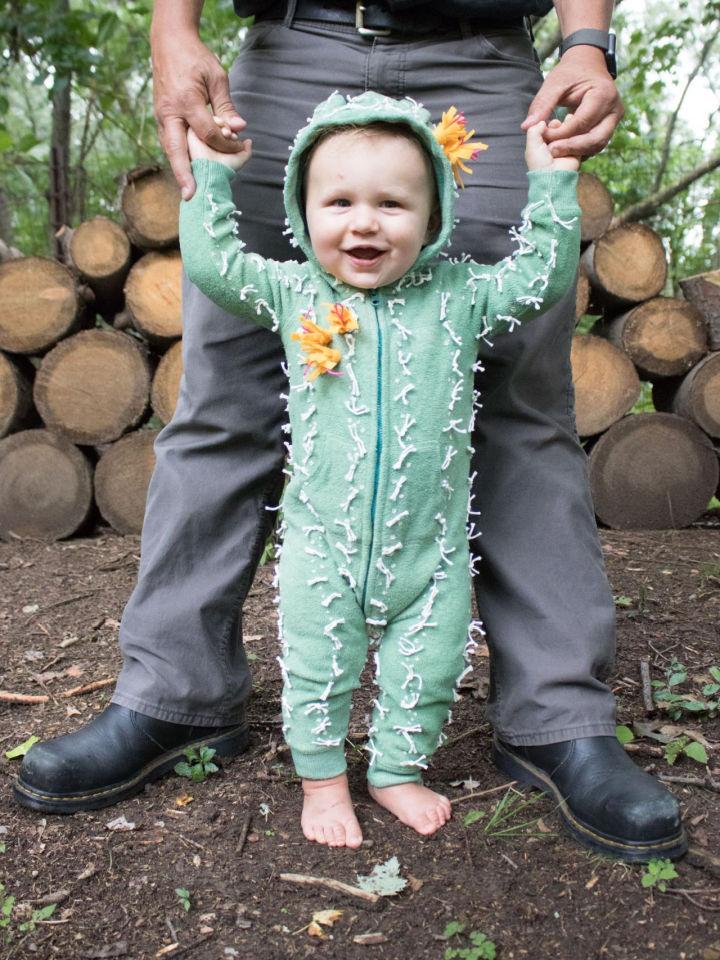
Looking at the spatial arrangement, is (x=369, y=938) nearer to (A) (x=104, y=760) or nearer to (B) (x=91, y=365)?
(A) (x=104, y=760)

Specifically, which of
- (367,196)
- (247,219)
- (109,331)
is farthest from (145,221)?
(367,196)

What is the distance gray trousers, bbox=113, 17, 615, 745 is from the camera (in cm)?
184

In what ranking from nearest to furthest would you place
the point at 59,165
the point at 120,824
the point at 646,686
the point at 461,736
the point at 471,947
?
the point at 471,947 < the point at 120,824 < the point at 461,736 < the point at 646,686 < the point at 59,165

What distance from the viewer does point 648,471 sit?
158 inches

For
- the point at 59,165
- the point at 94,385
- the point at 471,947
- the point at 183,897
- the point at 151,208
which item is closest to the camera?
the point at 471,947

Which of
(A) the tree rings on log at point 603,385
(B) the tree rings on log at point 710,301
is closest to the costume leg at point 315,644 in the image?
(A) the tree rings on log at point 603,385

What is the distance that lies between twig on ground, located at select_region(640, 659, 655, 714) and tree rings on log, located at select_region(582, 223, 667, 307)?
194 centimetres

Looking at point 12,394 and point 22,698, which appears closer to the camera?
point 22,698

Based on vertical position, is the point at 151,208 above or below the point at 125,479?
above

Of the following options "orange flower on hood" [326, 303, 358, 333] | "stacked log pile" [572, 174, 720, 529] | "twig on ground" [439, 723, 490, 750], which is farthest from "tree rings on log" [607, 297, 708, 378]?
"orange flower on hood" [326, 303, 358, 333]

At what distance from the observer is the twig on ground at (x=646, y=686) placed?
7.21ft

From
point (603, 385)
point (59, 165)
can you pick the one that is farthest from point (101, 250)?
point (59, 165)

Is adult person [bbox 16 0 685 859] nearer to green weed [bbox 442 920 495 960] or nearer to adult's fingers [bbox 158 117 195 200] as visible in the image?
adult's fingers [bbox 158 117 195 200]

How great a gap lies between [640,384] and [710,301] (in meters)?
0.44
